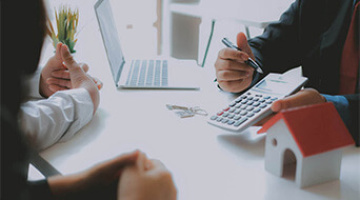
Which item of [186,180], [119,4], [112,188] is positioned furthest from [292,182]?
[119,4]

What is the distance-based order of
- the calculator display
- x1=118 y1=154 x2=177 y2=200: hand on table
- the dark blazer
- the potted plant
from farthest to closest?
the potted plant, the dark blazer, the calculator display, x1=118 y1=154 x2=177 y2=200: hand on table

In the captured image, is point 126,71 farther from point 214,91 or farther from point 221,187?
point 221,187

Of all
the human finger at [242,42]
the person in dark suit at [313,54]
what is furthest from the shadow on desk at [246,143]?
the human finger at [242,42]

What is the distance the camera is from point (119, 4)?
345 centimetres

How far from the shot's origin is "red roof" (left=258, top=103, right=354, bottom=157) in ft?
2.02

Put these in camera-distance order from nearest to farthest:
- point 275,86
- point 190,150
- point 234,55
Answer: point 190,150
point 275,86
point 234,55

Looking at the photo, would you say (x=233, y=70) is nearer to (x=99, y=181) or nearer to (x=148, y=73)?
(x=148, y=73)

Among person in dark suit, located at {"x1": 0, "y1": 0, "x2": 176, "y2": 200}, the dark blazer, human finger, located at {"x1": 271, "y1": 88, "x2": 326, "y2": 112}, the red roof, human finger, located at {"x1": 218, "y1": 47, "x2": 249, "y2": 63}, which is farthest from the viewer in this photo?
the dark blazer

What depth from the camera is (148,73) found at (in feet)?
4.36

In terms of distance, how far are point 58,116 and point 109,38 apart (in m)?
0.51

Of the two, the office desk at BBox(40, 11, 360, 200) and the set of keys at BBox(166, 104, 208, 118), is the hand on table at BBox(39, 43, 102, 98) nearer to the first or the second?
the office desk at BBox(40, 11, 360, 200)

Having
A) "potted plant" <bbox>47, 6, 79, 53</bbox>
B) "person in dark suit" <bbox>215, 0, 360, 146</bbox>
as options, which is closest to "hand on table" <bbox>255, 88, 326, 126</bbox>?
"person in dark suit" <bbox>215, 0, 360, 146</bbox>

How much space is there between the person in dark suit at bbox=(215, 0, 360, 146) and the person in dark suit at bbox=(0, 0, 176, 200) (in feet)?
1.26

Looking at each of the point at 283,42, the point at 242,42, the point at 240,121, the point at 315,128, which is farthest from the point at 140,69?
the point at 315,128
